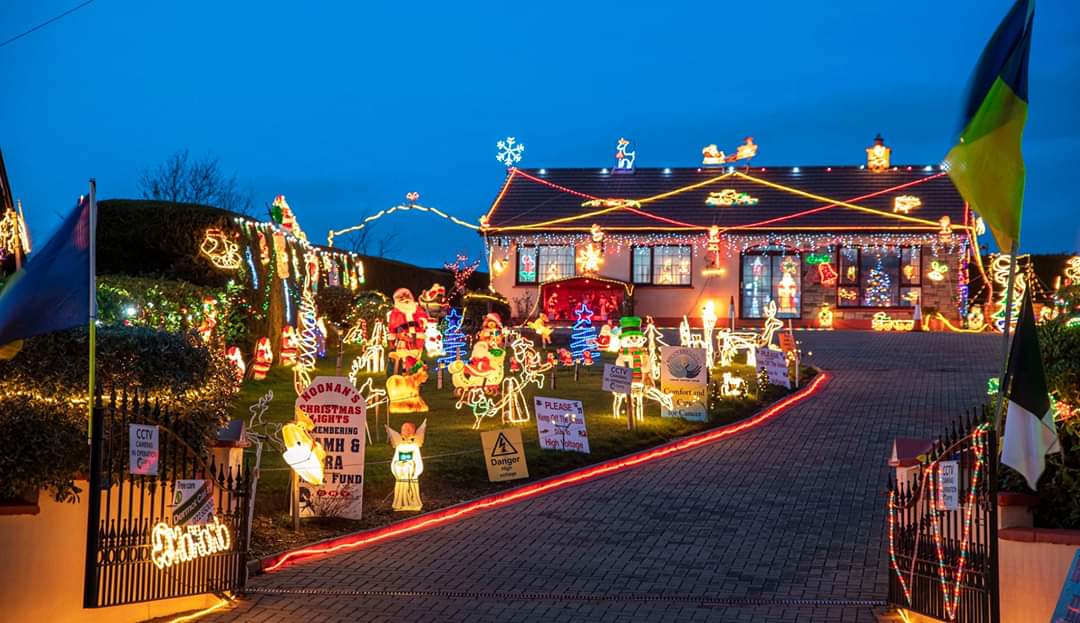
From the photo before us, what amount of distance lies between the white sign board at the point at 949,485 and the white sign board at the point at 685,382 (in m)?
12.5

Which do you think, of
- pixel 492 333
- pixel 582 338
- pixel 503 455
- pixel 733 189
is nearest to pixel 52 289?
pixel 503 455

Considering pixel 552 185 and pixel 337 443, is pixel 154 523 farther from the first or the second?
pixel 552 185

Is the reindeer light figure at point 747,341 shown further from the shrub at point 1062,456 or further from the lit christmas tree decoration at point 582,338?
the shrub at point 1062,456

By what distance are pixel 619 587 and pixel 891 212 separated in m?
35.0

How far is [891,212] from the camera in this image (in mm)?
42906

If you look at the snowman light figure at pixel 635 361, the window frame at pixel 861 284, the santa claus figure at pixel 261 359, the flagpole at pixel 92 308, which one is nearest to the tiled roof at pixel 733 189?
the window frame at pixel 861 284

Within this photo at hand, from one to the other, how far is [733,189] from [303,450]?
35079 millimetres

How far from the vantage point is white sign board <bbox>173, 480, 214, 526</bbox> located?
9352 mm

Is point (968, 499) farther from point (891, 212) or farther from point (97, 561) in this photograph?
point (891, 212)

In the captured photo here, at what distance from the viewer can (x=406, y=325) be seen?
20438 millimetres

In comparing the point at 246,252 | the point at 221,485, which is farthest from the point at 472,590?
the point at 246,252

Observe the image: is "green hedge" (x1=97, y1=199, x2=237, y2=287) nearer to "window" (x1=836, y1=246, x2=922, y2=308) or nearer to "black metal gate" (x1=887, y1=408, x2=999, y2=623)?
"black metal gate" (x1=887, y1=408, x2=999, y2=623)

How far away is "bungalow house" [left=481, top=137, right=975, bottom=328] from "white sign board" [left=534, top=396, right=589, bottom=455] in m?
25.4

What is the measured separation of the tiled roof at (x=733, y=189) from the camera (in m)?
43.2
